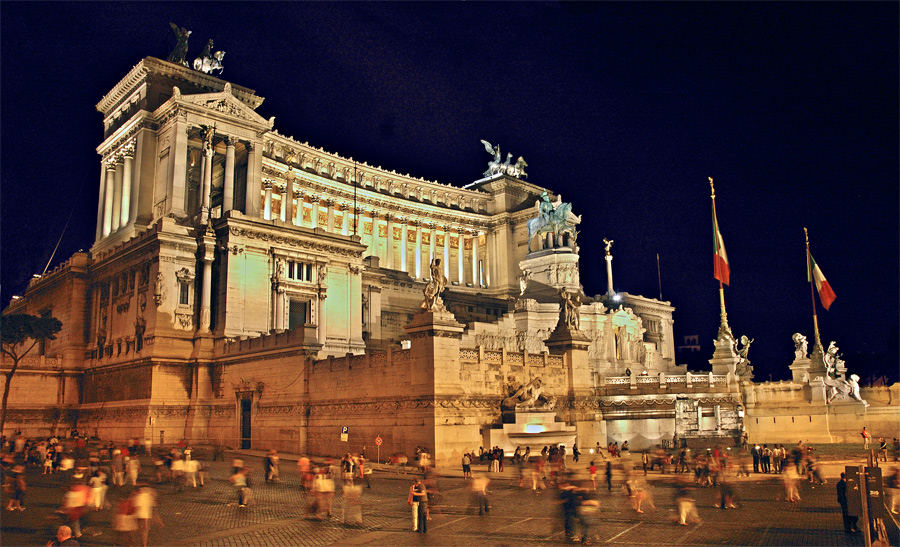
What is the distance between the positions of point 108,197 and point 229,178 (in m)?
13.4

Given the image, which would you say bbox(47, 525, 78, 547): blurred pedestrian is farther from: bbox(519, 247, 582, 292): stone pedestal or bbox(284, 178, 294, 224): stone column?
bbox(284, 178, 294, 224): stone column

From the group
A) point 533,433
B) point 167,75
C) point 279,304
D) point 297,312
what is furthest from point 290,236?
point 533,433

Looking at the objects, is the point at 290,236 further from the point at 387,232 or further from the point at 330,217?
the point at 387,232

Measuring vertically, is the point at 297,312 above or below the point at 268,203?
below

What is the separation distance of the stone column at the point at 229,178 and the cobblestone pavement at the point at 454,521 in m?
37.6

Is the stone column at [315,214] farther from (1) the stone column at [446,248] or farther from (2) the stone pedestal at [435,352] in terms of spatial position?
(2) the stone pedestal at [435,352]

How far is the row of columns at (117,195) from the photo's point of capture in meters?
62.2

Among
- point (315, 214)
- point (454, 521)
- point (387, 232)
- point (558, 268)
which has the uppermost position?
point (315, 214)

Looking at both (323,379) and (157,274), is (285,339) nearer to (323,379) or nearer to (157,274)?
(323,379)

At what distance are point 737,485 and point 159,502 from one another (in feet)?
67.0

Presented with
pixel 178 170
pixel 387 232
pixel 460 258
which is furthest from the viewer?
pixel 460 258

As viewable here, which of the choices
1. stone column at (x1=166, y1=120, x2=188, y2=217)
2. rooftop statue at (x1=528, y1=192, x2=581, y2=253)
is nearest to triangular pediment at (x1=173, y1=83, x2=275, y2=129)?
stone column at (x1=166, y1=120, x2=188, y2=217)

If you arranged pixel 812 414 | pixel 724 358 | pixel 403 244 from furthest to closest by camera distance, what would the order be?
pixel 403 244, pixel 724 358, pixel 812 414

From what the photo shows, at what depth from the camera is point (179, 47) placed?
65.8m
